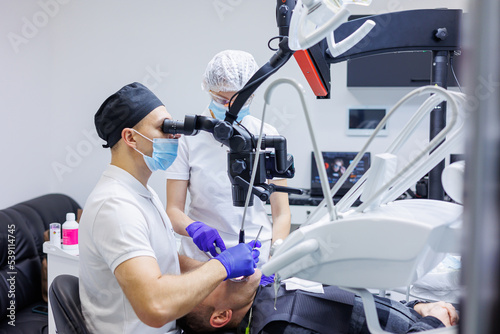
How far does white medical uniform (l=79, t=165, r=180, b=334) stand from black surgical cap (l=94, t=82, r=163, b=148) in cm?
11

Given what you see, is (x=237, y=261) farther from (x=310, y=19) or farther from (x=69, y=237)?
(x=69, y=237)

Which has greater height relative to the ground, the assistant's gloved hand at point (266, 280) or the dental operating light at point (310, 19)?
the dental operating light at point (310, 19)

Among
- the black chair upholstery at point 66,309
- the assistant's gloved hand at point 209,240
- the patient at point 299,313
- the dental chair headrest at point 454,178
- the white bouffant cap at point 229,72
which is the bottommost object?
the patient at point 299,313

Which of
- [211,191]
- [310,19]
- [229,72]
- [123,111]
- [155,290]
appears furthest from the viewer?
[211,191]

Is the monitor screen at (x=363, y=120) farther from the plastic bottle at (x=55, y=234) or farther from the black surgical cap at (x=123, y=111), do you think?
the black surgical cap at (x=123, y=111)

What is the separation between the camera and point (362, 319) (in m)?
1.33

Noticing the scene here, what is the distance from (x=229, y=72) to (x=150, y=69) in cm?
180

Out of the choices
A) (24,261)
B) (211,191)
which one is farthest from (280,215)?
(24,261)

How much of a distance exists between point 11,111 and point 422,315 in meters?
2.64

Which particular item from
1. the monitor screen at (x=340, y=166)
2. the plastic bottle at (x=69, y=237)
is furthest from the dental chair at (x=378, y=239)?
the monitor screen at (x=340, y=166)

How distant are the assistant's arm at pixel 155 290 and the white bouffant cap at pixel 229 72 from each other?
83 cm

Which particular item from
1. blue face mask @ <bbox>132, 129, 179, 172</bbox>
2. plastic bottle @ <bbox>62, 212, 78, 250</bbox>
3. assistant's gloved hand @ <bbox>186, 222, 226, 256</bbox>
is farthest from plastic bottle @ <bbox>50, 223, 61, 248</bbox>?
blue face mask @ <bbox>132, 129, 179, 172</bbox>

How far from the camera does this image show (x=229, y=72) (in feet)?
5.66

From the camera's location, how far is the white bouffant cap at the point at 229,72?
1.73 m
